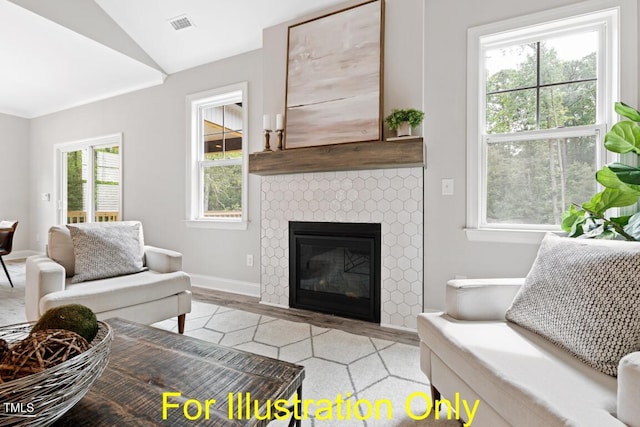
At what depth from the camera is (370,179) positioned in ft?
8.48

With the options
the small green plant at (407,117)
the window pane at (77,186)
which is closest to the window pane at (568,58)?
the small green plant at (407,117)

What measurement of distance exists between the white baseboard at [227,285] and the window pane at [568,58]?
3.16m

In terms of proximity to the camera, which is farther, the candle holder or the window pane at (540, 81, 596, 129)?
the candle holder

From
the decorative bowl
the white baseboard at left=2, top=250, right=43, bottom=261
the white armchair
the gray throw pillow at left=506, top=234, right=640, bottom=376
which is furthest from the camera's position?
the white baseboard at left=2, top=250, right=43, bottom=261

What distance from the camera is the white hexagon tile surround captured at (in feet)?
7.93

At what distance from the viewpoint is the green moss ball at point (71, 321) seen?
2.46 ft

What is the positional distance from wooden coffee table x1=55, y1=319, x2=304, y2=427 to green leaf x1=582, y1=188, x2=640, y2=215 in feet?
6.16

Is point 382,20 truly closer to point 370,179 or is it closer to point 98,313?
point 370,179

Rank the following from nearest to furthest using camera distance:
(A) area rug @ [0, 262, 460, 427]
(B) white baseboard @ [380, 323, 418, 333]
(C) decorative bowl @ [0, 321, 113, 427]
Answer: (C) decorative bowl @ [0, 321, 113, 427] < (A) area rug @ [0, 262, 460, 427] < (B) white baseboard @ [380, 323, 418, 333]

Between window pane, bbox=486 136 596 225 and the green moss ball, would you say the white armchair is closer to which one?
the green moss ball

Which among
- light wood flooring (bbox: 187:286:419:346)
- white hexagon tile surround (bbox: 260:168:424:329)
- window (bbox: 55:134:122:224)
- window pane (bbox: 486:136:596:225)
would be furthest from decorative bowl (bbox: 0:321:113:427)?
window (bbox: 55:134:122:224)

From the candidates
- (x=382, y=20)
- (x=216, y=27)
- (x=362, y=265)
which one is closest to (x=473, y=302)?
(x=362, y=265)

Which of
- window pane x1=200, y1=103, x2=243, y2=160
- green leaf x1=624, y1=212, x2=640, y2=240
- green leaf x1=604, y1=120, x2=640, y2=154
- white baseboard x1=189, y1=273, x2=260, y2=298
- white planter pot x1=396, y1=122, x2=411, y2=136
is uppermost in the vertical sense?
window pane x1=200, y1=103, x2=243, y2=160

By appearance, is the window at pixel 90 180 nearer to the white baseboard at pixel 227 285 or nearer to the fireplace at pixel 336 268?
the white baseboard at pixel 227 285
